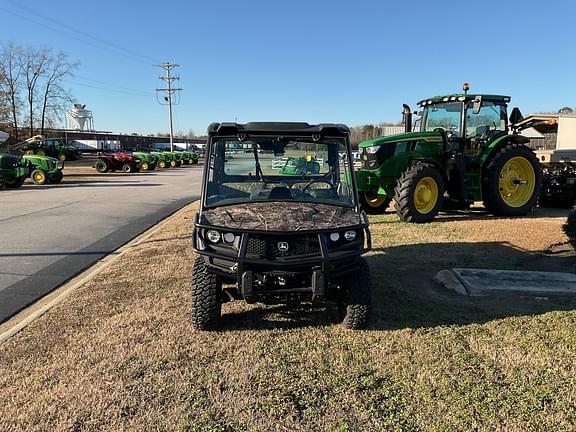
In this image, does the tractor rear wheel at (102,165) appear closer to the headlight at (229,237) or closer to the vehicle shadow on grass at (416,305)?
the vehicle shadow on grass at (416,305)

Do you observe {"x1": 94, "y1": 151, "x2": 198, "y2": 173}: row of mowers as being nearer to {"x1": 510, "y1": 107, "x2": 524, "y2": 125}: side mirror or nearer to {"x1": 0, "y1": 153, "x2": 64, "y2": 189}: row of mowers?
{"x1": 0, "y1": 153, "x2": 64, "y2": 189}: row of mowers

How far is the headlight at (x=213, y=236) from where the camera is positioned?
3940 mm

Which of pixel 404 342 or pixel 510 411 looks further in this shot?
pixel 404 342

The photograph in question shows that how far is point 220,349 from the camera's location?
3936 millimetres

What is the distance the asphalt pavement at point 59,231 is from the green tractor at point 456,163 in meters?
5.60

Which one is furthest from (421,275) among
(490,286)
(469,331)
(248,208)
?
(248,208)

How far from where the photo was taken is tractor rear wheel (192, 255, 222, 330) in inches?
163

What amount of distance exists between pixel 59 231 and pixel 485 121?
9895 mm

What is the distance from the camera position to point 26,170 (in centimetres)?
2066

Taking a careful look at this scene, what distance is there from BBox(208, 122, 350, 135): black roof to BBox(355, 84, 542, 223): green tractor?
530cm

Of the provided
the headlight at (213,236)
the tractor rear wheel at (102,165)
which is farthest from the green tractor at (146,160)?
the headlight at (213,236)

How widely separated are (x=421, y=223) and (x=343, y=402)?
23.2 ft

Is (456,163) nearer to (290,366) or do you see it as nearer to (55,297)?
(290,366)

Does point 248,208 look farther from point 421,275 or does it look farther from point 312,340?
point 421,275
